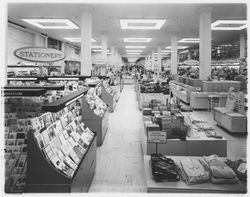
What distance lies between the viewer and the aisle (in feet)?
13.2

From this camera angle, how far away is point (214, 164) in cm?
321

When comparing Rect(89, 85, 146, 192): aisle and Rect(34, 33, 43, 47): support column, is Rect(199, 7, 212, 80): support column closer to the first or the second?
Rect(89, 85, 146, 192): aisle

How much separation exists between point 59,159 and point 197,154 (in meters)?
2.67

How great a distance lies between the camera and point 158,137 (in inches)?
136

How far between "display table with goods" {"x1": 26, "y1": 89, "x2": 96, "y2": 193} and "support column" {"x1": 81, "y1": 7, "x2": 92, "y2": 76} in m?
8.15

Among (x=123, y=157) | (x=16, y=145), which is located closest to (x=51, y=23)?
(x=123, y=157)

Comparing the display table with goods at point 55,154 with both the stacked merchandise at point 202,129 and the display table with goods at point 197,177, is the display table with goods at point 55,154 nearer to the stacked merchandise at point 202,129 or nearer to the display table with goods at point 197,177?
the display table with goods at point 197,177

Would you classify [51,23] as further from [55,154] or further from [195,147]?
[55,154]

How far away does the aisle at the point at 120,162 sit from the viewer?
404cm

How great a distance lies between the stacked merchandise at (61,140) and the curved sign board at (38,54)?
67.6 inches

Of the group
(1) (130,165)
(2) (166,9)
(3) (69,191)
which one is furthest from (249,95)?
(2) (166,9)

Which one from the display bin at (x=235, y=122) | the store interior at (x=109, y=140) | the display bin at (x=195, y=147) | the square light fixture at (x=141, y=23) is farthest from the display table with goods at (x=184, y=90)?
the display bin at (x=195, y=147)

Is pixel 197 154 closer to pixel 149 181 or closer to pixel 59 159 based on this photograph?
pixel 149 181

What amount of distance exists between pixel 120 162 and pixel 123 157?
32 centimetres
